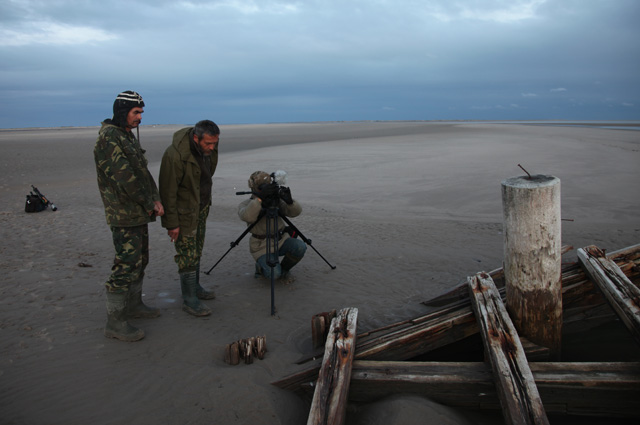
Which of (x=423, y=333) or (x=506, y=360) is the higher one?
(x=506, y=360)

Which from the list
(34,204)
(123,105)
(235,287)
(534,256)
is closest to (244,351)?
(235,287)

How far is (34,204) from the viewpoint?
10.8 meters

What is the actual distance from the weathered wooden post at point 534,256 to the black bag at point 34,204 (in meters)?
10.7

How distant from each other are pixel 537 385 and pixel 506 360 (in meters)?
0.30

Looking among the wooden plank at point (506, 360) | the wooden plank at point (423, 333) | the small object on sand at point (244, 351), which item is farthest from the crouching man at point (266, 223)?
the wooden plank at point (506, 360)

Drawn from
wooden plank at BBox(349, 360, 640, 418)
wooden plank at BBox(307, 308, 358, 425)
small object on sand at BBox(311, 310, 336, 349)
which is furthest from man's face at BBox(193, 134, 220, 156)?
wooden plank at BBox(349, 360, 640, 418)

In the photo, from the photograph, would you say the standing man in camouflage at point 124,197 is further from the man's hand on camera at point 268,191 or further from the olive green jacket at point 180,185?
the man's hand on camera at point 268,191

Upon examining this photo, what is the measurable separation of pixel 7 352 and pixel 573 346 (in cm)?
513

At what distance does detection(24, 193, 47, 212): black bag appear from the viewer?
10.7 m

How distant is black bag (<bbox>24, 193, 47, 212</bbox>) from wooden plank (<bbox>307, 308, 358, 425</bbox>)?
9.61 metres

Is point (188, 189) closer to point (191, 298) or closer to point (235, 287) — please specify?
point (191, 298)

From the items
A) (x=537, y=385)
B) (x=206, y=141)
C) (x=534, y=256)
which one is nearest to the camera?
(x=537, y=385)

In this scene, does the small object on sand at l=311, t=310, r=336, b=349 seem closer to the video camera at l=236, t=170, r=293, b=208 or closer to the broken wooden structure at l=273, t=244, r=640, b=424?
the broken wooden structure at l=273, t=244, r=640, b=424

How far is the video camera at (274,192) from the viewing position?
16.6 feet
